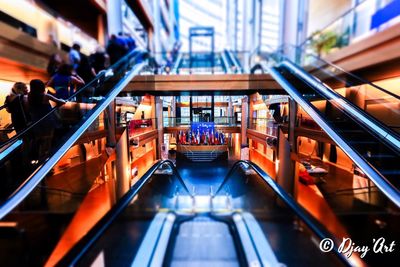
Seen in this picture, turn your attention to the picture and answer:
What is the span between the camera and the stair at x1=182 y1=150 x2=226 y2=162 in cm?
724

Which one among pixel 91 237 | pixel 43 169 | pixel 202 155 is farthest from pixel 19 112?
pixel 202 155

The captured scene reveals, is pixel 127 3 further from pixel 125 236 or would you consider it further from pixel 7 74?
pixel 125 236

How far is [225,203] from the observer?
14.5 feet

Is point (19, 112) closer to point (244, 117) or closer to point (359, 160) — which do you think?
point (359, 160)

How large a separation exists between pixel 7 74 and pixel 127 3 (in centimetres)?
855

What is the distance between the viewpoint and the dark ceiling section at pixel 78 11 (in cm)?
825

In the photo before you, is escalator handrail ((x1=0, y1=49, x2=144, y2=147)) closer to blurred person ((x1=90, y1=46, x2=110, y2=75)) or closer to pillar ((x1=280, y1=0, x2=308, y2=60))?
blurred person ((x1=90, y1=46, x2=110, y2=75))

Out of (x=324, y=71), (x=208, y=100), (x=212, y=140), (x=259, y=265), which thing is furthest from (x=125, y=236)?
(x=324, y=71)

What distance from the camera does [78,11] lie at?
895 cm

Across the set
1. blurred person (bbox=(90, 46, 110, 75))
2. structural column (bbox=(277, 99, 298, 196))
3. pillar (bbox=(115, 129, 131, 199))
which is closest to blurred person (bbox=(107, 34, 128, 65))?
blurred person (bbox=(90, 46, 110, 75))

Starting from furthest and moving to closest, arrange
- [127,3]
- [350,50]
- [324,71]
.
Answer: [127,3] → [324,71] → [350,50]

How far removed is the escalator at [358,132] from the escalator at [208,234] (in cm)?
77

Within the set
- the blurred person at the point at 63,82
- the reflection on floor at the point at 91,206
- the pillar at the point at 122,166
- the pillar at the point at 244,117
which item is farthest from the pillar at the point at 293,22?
the reflection on floor at the point at 91,206

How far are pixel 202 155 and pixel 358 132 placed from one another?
4.89 m
